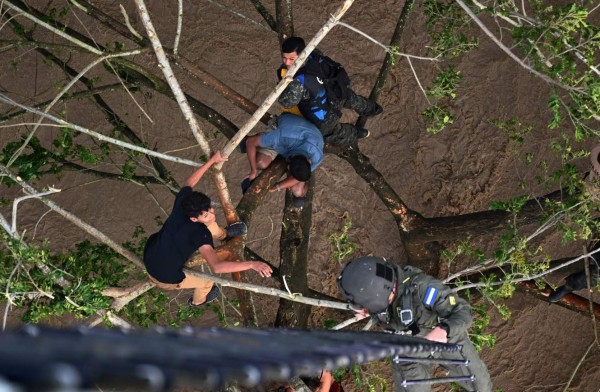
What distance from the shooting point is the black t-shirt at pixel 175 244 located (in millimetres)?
5223

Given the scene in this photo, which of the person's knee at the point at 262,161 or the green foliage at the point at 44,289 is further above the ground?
the person's knee at the point at 262,161

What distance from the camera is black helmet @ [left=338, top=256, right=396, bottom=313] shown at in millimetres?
4680

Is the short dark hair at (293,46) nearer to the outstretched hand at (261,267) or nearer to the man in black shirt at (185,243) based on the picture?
the man in black shirt at (185,243)

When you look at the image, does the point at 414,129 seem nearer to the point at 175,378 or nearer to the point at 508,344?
the point at 508,344

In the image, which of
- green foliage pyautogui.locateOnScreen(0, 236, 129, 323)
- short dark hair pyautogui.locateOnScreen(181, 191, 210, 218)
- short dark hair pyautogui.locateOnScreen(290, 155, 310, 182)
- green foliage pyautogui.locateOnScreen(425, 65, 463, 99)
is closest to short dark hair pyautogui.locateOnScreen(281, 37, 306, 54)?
short dark hair pyautogui.locateOnScreen(290, 155, 310, 182)

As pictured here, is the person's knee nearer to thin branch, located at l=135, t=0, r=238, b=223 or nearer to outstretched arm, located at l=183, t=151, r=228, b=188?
thin branch, located at l=135, t=0, r=238, b=223

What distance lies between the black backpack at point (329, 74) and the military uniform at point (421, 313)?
1.85m

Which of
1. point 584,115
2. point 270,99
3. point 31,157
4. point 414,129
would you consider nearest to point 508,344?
point 414,129

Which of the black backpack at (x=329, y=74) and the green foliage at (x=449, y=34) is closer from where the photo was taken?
the black backpack at (x=329, y=74)

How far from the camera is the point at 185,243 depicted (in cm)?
527

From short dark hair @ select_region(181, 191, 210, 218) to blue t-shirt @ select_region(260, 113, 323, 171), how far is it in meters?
1.12

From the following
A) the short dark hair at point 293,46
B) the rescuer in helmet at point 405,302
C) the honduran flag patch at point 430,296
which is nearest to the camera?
the rescuer in helmet at point 405,302

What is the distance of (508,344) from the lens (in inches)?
378

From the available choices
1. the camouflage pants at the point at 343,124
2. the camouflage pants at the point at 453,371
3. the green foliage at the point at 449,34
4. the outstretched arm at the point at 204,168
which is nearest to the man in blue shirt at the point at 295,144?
the camouflage pants at the point at 343,124
